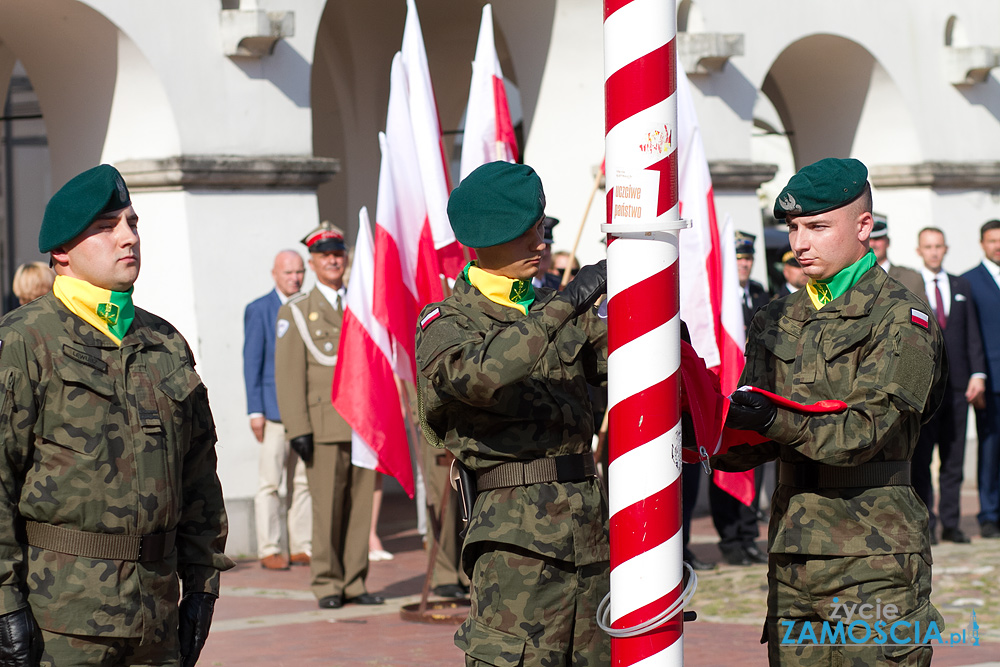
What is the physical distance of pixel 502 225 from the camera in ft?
12.0

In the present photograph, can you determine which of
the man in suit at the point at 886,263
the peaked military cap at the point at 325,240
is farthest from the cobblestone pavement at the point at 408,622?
the peaked military cap at the point at 325,240

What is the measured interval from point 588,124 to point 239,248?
3240mm

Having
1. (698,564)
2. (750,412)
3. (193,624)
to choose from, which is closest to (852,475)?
(750,412)

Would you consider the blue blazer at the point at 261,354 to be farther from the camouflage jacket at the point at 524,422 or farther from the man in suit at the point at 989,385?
the camouflage jacket at the point at 524,422

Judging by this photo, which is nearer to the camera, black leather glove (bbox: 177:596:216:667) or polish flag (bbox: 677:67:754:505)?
black leather glove (bbox: 177:596:216:667)

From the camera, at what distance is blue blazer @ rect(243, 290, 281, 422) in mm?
9266

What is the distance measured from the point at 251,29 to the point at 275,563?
3534mm

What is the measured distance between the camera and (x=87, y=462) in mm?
3492

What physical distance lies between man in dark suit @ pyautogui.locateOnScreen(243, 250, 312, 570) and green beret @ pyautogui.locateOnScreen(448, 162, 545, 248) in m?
5.60

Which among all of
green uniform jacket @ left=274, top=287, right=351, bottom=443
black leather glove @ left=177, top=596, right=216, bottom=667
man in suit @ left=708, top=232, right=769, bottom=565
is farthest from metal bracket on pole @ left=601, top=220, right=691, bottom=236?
man in suit @ left=708, top=232, right=769, bottom=565

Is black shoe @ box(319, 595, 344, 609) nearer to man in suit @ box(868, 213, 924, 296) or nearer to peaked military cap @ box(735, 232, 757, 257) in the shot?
peaked military cap @ box(735, 232, 757, 257)

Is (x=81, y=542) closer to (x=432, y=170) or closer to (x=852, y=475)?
(x=852, y=475)

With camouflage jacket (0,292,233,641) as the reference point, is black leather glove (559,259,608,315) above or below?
above

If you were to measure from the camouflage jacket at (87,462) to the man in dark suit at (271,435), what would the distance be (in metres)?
5.54
